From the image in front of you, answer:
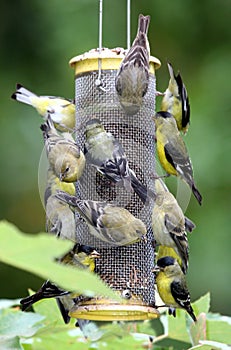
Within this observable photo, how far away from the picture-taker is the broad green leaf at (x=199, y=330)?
5.99ft

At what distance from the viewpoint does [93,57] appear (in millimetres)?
2660

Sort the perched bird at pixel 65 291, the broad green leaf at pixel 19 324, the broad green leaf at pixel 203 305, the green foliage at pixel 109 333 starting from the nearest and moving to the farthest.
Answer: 1. the green foliage at pixel 109 333
2. the broad green leaf at pixel 19 324
3. the broad green leaf at pixel 203 305
4. the perched bird at pixel 65 291

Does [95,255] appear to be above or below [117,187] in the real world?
below

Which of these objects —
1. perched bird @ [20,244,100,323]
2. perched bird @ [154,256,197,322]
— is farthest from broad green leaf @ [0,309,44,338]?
perched bird @ [154,256,197,322]

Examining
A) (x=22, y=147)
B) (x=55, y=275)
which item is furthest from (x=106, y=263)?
(x=22, y=147)

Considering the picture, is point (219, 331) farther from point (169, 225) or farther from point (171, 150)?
point (171, 150)

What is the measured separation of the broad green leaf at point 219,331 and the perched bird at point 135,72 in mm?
892

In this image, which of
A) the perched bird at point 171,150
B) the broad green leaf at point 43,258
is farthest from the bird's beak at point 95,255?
the broad green leaf at point 43,258

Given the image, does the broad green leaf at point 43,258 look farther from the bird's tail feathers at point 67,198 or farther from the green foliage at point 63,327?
the bird's tail feathers at point 67,198

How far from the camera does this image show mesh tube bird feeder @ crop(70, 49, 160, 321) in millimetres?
2611

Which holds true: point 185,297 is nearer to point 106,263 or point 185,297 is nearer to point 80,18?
point 106,263

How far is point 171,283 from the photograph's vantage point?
8.68 ft

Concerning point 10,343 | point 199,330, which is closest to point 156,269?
point 199,330

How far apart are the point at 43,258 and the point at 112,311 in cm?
184
